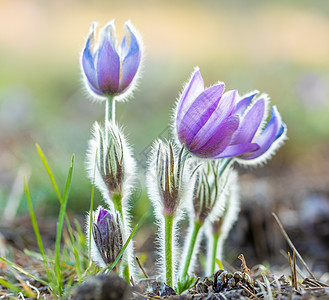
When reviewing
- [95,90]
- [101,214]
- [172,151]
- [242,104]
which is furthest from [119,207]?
[242,104]

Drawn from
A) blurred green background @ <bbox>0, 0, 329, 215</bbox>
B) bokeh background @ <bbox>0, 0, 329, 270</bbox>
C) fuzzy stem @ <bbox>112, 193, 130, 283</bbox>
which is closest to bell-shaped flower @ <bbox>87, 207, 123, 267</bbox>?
fuzzy stem @ <bbox>112, 193, 130, 283</bbox>

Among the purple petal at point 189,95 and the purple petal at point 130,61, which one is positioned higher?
Answer: the purple petal at point 130,61

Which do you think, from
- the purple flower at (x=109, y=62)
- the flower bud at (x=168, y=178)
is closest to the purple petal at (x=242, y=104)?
the flower bud at (x=168, y=178)

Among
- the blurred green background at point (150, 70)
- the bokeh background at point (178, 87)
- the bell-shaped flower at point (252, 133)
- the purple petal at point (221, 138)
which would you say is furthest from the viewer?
the blurred green background at point (150, 70)

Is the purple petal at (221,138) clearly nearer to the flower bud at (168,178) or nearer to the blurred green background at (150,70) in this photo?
the flower bud at (168,178)

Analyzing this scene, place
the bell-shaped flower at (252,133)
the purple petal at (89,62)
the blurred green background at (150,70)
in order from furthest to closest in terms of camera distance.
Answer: the blurred green background at (150,70)
the purple petal at (89,62)
the bell-shaped flower at (252,133)

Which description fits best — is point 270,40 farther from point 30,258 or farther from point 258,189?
point 30,258

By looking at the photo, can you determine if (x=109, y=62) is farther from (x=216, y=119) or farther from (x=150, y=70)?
(x=150, y=70)

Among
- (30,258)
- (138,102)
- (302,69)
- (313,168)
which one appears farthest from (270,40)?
(30,258)
